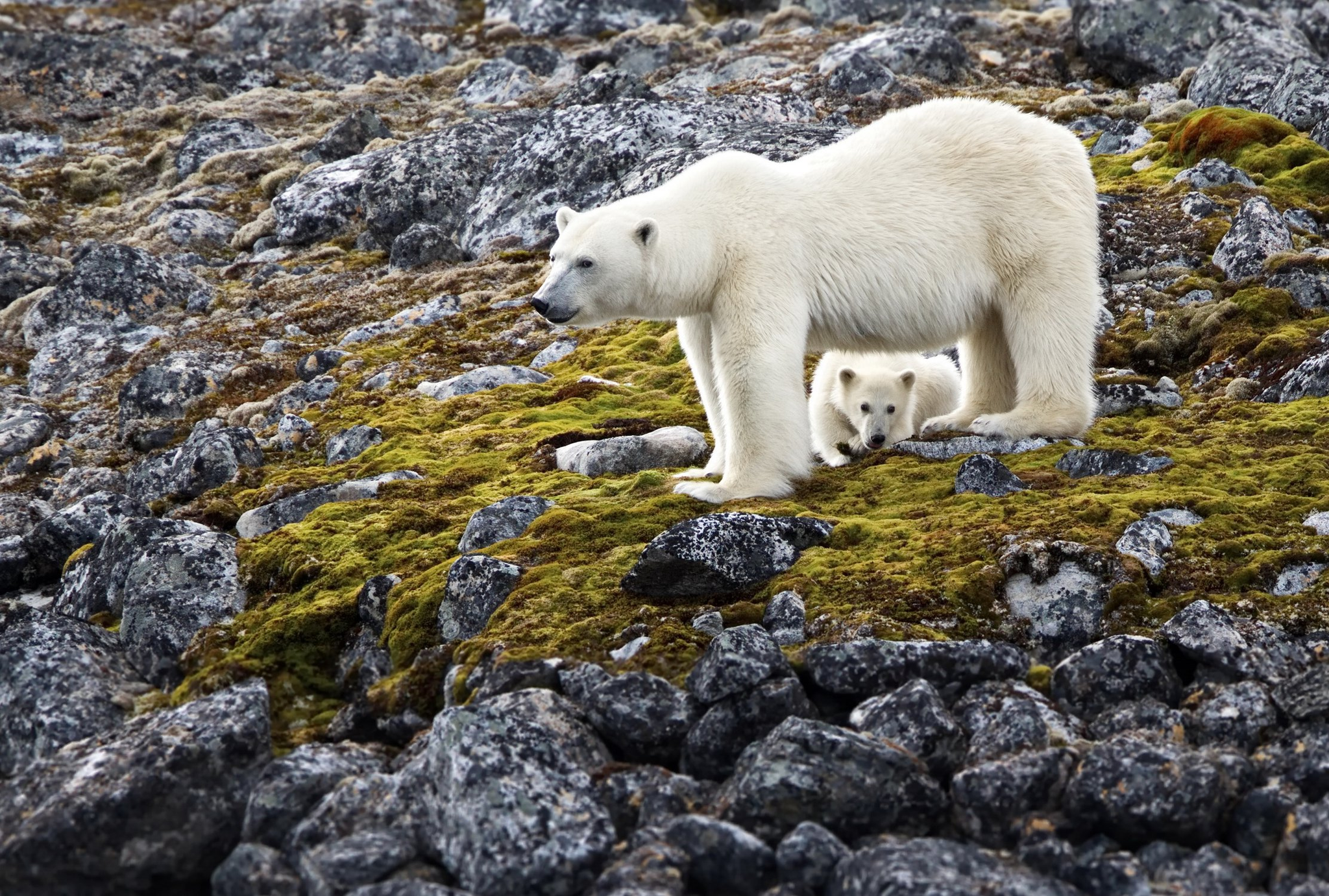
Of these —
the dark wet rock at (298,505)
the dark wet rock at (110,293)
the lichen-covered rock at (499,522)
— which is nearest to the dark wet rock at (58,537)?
the dark wet rock at (298,505)

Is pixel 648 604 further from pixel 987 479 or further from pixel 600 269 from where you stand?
pixel 600 269

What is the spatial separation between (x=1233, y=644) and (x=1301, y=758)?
88cm

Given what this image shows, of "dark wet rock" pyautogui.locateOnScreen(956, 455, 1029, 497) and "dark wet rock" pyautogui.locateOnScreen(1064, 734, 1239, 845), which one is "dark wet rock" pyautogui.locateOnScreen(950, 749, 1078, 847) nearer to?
"dark wet rock" pyautogui.locateOnScreen(1064, 734, 1239, 845)

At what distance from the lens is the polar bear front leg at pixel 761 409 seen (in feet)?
27.8

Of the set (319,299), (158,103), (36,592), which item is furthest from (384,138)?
(36,592)

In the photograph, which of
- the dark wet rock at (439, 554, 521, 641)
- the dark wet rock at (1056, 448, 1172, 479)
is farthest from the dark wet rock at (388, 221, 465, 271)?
the dark wet rock at (1056, 448, 1172, 479)

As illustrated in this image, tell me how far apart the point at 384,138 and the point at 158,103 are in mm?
12606

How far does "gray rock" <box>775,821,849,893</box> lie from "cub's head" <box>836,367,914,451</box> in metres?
6.09

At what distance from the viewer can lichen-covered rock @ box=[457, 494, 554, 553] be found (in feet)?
26.9

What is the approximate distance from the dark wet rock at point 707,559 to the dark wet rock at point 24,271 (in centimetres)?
1723

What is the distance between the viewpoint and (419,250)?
763 inches

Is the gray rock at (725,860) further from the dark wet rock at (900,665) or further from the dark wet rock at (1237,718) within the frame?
the dark wet rock at (1237,718)

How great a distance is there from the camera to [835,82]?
2428cm

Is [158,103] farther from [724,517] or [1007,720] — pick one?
[1007,720]
